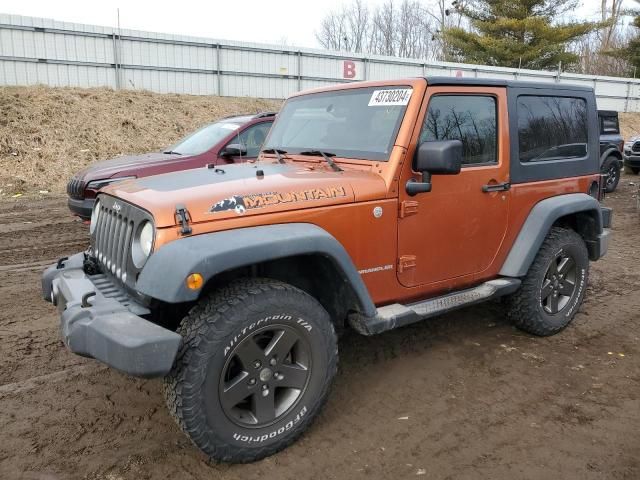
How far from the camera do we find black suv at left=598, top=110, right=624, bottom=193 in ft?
38.4

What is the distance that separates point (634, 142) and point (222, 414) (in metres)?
15.6

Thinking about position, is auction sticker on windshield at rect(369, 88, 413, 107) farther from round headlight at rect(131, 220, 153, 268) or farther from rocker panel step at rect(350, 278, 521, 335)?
round headlight at rect(131, 220, 153, 268)

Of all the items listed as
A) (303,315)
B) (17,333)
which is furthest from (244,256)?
(17,333)

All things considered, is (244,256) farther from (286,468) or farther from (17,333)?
(17,333)

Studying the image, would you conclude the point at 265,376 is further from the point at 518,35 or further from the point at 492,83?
the point at 518,35

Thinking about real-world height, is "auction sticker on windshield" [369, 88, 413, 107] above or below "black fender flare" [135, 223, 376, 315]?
above

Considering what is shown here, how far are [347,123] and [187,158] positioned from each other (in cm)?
401

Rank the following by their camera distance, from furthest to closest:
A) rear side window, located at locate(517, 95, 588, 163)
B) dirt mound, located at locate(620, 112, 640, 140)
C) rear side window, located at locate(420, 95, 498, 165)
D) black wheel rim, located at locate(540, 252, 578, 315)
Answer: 1. dirt mound, located at locate(620, 112, 640, 140)
2. black wheel rim, located at locate(540, 252, 578, 315)
3. rear side window, located at locate(517, 95, 588, 163)
4. rear side window, located at locate(420, 95, 498, 165)

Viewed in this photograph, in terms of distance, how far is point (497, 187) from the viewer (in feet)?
12.3

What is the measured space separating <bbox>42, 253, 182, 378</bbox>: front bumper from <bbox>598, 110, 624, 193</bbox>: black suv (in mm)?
11623

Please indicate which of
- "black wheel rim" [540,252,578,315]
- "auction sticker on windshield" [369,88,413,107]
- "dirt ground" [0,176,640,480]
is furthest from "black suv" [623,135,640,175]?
"auction sticker on windshield" [369,88,413,107]

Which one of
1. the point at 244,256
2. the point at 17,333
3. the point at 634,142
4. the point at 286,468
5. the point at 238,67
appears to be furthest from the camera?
the point at 238,67

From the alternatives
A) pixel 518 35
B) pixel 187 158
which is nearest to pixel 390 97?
pixel 187 158

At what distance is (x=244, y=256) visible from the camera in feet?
8.37
